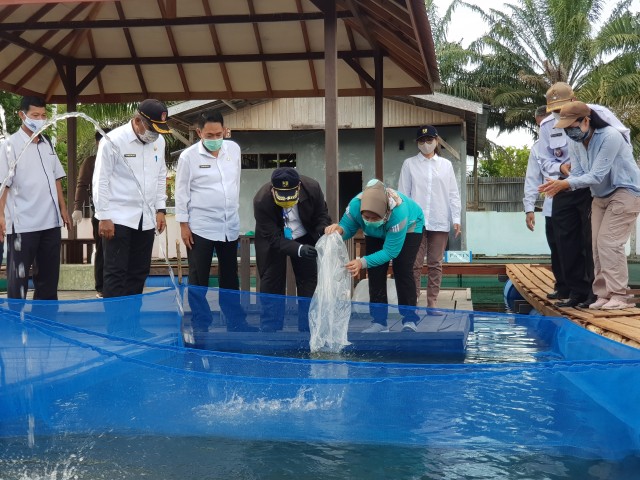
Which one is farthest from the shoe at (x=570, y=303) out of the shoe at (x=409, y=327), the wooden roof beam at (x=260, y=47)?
the wooden roof beam at (x=260, y=47)

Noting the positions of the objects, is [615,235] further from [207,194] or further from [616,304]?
[207,194]

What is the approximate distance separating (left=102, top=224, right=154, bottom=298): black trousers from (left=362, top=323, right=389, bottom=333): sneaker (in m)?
1.78

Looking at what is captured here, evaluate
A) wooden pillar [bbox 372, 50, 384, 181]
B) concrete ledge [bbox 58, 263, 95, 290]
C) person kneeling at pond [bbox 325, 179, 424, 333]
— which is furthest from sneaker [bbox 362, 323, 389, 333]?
concrete ledge [bbox 58, 263, 95, 290]

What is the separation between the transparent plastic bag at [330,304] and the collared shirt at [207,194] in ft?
3.77

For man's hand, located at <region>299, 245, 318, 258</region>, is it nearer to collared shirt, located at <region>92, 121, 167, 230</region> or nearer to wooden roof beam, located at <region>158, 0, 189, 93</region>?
collared shirt, located at <region>92, 121, 167, 230</region>

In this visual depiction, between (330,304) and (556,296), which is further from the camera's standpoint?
(556,296)

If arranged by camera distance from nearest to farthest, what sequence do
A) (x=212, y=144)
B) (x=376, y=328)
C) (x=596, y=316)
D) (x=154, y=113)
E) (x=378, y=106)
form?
(x=376, y=328) → (x=596, y=316) → (x=154, y=113) → (x=212, y=144) → (x=378, y=106)

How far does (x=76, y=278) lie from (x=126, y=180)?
408cm

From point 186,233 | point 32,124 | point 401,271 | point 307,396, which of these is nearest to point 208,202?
point 186,233

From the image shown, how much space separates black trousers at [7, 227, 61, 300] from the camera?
5617mm

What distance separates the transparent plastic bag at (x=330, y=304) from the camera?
16.7ft

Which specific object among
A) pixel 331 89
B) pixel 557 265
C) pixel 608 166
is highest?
pixel 331 89

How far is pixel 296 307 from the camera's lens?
524 cm

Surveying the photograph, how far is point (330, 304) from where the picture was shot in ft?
17.0
